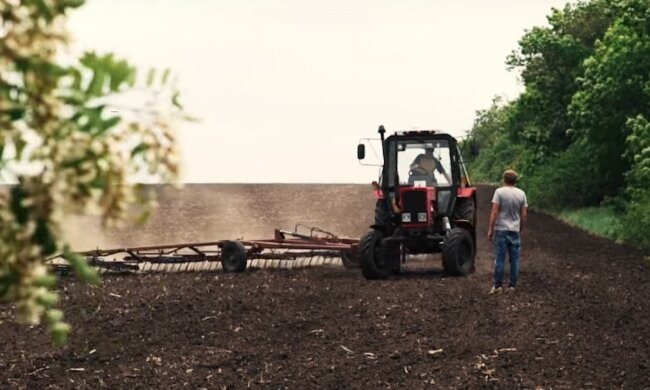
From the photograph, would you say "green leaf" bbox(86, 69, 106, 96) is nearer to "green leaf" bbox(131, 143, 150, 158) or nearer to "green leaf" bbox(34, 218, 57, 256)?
"green leaf" bbox(131, 143, 150, 158)

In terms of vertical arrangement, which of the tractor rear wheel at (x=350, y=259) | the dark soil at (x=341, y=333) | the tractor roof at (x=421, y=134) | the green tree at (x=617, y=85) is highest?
the green tree at (x=617, y=85)

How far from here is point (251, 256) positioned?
2145cm

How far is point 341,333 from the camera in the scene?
14211 mm

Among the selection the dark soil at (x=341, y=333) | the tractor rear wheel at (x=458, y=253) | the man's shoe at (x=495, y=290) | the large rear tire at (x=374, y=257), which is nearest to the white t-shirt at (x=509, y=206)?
the man's shoe at (x=495, y=290)

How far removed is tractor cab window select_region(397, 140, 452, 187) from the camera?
2008 centimetres

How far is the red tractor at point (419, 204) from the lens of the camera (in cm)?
1962

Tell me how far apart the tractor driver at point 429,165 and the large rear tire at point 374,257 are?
4.32 feet

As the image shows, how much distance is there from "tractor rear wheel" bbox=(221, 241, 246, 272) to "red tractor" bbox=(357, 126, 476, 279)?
261cm

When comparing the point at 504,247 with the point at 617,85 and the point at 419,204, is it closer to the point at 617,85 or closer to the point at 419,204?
the point at 419,204

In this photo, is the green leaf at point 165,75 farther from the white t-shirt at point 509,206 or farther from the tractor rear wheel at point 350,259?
the tractor rear wheel at point 350,259

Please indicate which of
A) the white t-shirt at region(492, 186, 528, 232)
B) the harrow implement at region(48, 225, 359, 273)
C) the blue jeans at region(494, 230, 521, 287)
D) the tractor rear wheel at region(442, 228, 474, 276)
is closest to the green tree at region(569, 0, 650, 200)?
the harrow implement at region(48, 225, 359, 273)

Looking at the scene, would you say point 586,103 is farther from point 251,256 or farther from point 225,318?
point 225,318

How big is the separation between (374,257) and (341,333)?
5362 millimetres

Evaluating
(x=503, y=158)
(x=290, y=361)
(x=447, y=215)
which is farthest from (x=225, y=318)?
(x=503, y=158)
